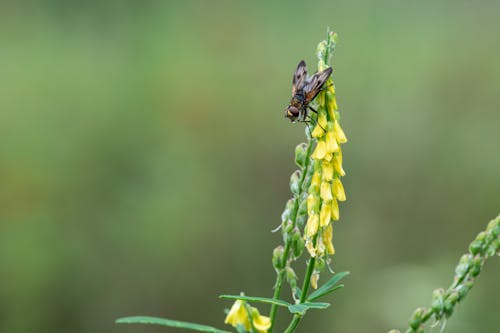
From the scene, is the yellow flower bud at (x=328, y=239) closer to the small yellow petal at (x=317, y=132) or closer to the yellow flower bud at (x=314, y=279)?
the yellow flower bud at (x=314, y=279)

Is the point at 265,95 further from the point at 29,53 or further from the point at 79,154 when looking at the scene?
the point at 29,53

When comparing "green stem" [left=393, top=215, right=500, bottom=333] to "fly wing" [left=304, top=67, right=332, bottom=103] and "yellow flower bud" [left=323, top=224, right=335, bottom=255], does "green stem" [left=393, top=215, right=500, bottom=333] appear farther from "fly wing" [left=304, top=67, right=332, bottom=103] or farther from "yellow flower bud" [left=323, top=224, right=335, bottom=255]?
"fly wing" [left=304, top=67, right=332, bottom=103]

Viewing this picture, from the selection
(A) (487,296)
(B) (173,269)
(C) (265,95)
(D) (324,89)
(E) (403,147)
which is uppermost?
(C) (265,95)

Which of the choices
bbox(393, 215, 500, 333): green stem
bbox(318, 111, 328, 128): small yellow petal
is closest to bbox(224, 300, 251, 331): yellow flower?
bbox(393, 215, 500, 333): green stem

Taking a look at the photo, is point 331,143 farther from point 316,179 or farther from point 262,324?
point 262,324

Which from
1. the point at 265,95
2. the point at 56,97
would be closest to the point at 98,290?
the point at 56,97

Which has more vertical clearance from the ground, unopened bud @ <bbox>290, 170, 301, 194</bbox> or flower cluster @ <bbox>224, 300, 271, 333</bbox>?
unopened bud @ <bbox>290, 170, 301, 194</bbox>

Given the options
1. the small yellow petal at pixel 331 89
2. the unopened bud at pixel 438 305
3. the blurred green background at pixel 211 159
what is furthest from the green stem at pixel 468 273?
the blurred green background at pixel 211 159
